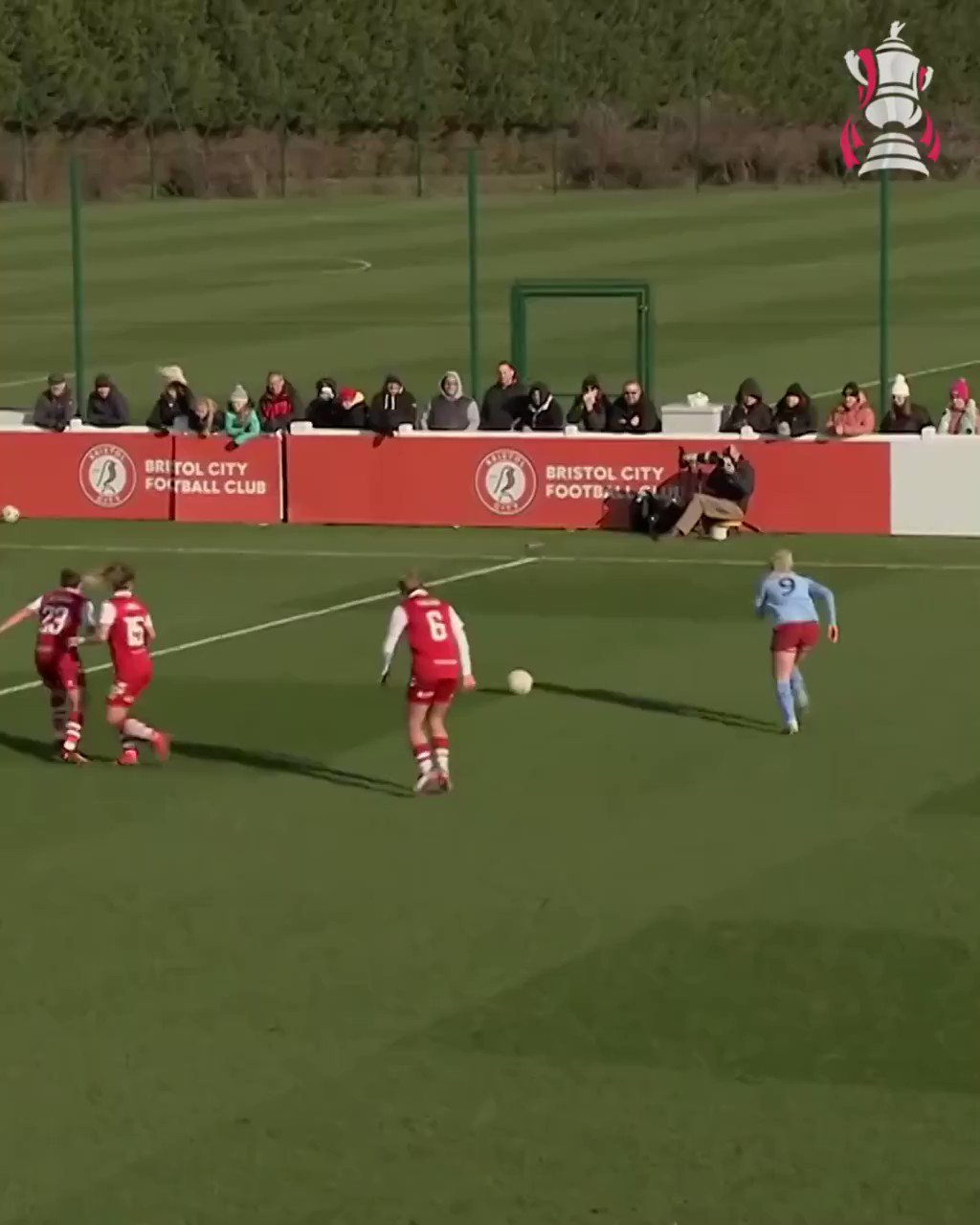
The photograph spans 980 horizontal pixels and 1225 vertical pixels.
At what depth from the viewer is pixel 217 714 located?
22.1 m

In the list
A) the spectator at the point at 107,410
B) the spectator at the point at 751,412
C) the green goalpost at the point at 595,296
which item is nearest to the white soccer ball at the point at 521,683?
the spectator at the point at 751,412

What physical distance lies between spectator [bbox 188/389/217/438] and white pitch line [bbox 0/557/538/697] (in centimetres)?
459

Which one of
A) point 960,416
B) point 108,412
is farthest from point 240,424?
point 960,416

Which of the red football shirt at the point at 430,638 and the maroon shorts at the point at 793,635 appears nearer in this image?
the red football shirt at the point at 430,638

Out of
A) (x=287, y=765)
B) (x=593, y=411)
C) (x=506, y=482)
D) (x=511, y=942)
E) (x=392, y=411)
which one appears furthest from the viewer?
(x=392, y=411)

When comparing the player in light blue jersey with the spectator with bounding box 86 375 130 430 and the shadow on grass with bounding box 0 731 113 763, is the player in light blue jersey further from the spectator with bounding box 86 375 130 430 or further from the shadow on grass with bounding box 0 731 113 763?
the spectator with bounding box 86 375 130 430

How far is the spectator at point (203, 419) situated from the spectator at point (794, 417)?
614cm

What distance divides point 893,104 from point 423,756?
19162 millimetres

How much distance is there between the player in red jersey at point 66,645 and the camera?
20062mm

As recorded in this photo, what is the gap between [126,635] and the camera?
19.8 metres

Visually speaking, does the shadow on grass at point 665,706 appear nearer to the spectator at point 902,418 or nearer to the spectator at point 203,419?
the spectator at point 902,418

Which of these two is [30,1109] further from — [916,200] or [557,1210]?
[916,200]

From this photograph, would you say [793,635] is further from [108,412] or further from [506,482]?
[108,412]

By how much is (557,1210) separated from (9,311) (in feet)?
158
